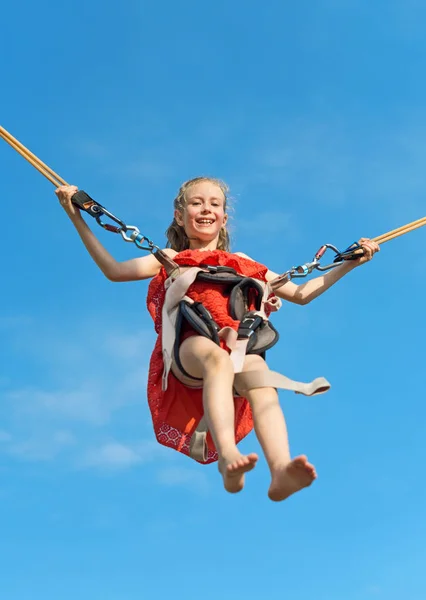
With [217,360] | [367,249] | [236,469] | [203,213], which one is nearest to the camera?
[236,469]

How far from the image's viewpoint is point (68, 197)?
642cm

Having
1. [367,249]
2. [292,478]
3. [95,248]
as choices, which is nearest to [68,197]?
[95,248]

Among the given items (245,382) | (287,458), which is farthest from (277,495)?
(245,382)

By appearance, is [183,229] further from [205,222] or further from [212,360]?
[212,360]

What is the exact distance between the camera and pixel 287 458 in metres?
5.32

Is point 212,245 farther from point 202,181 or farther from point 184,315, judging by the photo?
point 184,315

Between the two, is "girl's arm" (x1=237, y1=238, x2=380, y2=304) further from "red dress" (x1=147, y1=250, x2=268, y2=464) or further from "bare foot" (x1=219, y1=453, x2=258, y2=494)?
"bare foot" (x1=219, y1=453, x2=258, y2=494)

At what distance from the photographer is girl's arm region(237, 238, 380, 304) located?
22.7 feet

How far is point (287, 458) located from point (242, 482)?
340 mm

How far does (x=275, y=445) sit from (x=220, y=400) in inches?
15.3

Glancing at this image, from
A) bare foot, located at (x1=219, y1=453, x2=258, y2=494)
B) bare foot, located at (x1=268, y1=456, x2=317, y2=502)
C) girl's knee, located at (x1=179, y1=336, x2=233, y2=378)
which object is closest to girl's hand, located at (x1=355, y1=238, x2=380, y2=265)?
girl's knee, located at (x1=179, y1=336, x2=233, y2=378)

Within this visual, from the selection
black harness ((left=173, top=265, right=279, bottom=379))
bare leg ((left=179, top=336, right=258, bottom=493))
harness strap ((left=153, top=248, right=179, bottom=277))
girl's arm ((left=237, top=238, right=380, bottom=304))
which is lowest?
bare leg ((left=179, top=336, right=258, bottom=493))

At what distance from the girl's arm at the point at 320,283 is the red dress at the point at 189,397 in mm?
490

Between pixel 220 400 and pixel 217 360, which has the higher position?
pixel 217 360
